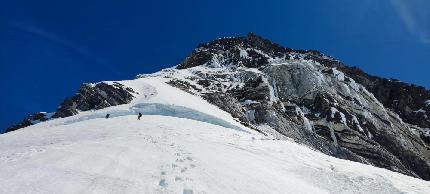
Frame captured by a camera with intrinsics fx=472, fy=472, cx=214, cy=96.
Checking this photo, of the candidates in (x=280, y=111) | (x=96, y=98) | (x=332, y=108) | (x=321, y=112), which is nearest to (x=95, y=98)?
(x=96, y=98)

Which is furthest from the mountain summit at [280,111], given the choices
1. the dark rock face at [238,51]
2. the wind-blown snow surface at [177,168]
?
the dark rock face at [238,51]

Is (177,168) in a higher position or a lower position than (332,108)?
lower

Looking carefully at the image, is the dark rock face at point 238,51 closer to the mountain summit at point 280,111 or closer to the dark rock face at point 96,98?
the mountain summit at point 280,111

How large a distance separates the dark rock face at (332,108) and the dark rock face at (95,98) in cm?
1455

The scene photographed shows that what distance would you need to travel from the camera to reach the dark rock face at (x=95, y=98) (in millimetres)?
80312

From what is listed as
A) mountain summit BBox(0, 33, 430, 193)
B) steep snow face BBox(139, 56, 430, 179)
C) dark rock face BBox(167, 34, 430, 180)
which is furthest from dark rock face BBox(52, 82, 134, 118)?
dark rock face BBox(167, 34, 430, 180)

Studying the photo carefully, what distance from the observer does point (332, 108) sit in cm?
8300

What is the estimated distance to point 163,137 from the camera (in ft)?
102

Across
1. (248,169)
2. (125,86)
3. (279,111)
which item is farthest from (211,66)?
(248,169)

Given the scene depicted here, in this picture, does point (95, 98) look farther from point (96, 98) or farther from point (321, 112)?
point (321, 112)

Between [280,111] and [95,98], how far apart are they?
32646 mm

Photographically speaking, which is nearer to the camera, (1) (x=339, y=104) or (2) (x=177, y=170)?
(2) (x=177, y=170)

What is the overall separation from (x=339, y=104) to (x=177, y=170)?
231 feet

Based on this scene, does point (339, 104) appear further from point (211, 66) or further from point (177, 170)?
point (177, 170)
